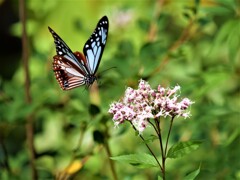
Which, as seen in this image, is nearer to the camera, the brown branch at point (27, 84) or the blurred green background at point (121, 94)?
the blurred green background at point (121, 94)

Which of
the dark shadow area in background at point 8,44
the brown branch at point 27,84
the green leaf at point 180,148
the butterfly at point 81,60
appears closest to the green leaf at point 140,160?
the green leaf at point 180,148

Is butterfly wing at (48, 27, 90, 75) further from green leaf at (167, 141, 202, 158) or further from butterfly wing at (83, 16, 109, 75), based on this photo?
green leaf at (167, 141, 202, 158)

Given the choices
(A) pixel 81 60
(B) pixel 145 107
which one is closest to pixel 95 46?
(A) pixel 81 60

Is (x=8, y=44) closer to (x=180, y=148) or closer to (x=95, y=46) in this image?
(x=95, y=46)

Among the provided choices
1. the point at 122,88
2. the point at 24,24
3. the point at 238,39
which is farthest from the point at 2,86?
the point at 238,39

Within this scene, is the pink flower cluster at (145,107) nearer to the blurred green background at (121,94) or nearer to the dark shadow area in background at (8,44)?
the blurred green background at (121,94)

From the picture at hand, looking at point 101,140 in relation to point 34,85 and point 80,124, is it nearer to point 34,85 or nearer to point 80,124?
point 80,124

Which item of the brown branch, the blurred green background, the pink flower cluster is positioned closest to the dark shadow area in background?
the blurred green background
